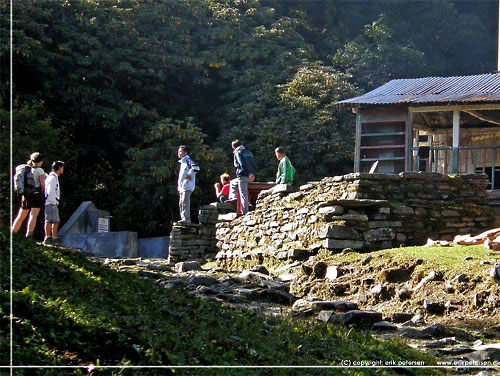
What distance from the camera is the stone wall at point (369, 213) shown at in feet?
42.6

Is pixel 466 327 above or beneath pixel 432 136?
beneath

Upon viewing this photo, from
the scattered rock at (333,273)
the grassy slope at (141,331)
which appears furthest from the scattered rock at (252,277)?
the grassy slope at (141,331)

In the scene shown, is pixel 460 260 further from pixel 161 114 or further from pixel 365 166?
pixel 161 114

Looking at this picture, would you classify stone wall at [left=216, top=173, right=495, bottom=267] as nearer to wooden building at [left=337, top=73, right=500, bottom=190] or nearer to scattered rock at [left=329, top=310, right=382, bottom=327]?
scattered rock at [left=329, top=310, right=382, bottom=327]

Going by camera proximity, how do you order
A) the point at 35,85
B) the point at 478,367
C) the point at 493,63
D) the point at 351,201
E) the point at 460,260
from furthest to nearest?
the point at 493,63 < the point at 35,85 < the point at 351,201 < the point at 460,260 < the point at 478,367

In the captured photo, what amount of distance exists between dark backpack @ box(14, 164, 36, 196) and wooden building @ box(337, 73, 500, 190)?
28.6 feet

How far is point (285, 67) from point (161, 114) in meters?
4.80

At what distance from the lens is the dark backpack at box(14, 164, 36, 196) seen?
1425 cm

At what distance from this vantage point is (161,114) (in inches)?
1223

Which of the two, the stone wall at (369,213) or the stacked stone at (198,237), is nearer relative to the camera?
the stone wall at (369,213)

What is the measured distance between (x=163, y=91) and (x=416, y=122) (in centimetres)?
1103

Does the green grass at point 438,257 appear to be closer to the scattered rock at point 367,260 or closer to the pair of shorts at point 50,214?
the scattered rock at point 367,260

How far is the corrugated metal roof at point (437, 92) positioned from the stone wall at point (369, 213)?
18.1 feet

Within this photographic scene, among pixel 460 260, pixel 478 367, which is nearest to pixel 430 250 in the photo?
pixel 460 260
